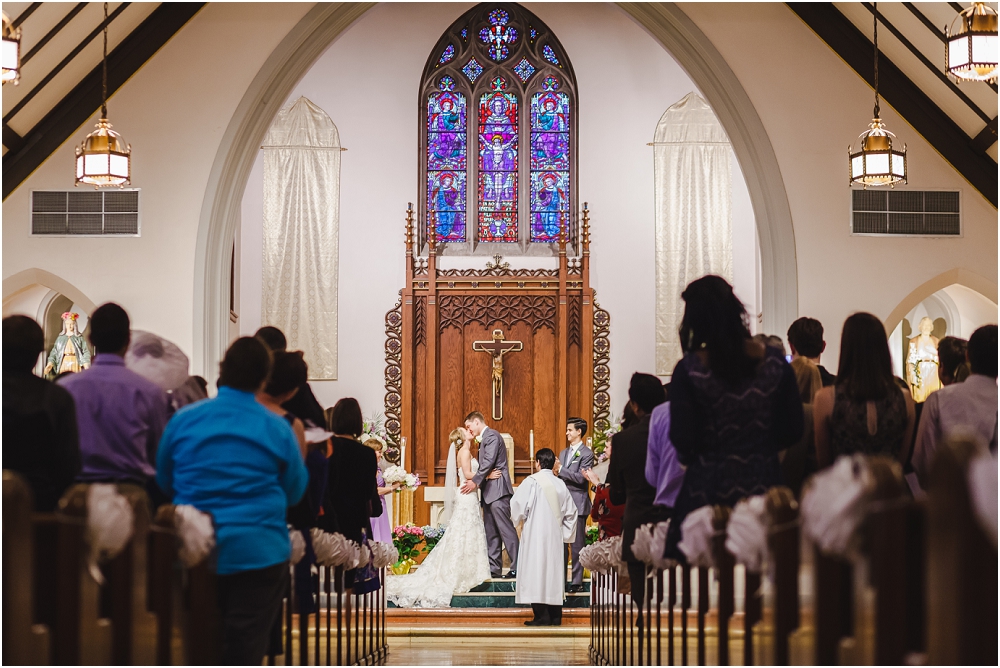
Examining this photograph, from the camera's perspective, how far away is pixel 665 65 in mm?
13320

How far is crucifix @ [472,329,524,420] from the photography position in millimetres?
12602

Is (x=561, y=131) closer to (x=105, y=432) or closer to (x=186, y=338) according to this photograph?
(x=186, y=338)

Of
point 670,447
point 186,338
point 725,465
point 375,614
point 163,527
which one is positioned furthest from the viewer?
point 186,338

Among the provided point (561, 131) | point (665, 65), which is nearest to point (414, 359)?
point (561, 131)

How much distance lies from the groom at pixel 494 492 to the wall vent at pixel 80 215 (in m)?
3.26

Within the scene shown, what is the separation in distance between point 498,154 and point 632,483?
918 cm

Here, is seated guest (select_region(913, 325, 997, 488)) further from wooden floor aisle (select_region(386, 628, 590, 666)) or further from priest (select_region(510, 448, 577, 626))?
priest (select_region(510, 448, 577, 626))

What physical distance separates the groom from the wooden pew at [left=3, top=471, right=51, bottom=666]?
648 centimetres

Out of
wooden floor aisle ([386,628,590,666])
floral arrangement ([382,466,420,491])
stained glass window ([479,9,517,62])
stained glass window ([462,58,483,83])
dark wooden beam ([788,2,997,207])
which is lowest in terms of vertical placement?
wooden floor aisle ([386,628,590,666])

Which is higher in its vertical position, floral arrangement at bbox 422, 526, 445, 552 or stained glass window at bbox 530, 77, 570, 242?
stained glass window at bbox 530, 77, 570, 242

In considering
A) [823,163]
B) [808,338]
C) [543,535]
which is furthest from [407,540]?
[808,338]

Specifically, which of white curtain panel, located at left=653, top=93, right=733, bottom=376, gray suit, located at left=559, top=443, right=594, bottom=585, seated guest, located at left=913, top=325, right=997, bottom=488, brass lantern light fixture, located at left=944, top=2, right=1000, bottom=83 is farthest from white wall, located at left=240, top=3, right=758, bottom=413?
seated guest, located at left=913, top=325, right=997, bottom=488

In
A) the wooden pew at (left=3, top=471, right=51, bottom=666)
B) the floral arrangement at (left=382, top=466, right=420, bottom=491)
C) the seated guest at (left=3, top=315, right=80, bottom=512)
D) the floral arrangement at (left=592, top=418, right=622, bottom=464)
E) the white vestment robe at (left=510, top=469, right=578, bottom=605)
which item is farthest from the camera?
the floral arrangement at (left=592, top=418, right=622, bottom=464)

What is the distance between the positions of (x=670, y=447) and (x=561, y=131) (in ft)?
32.1
